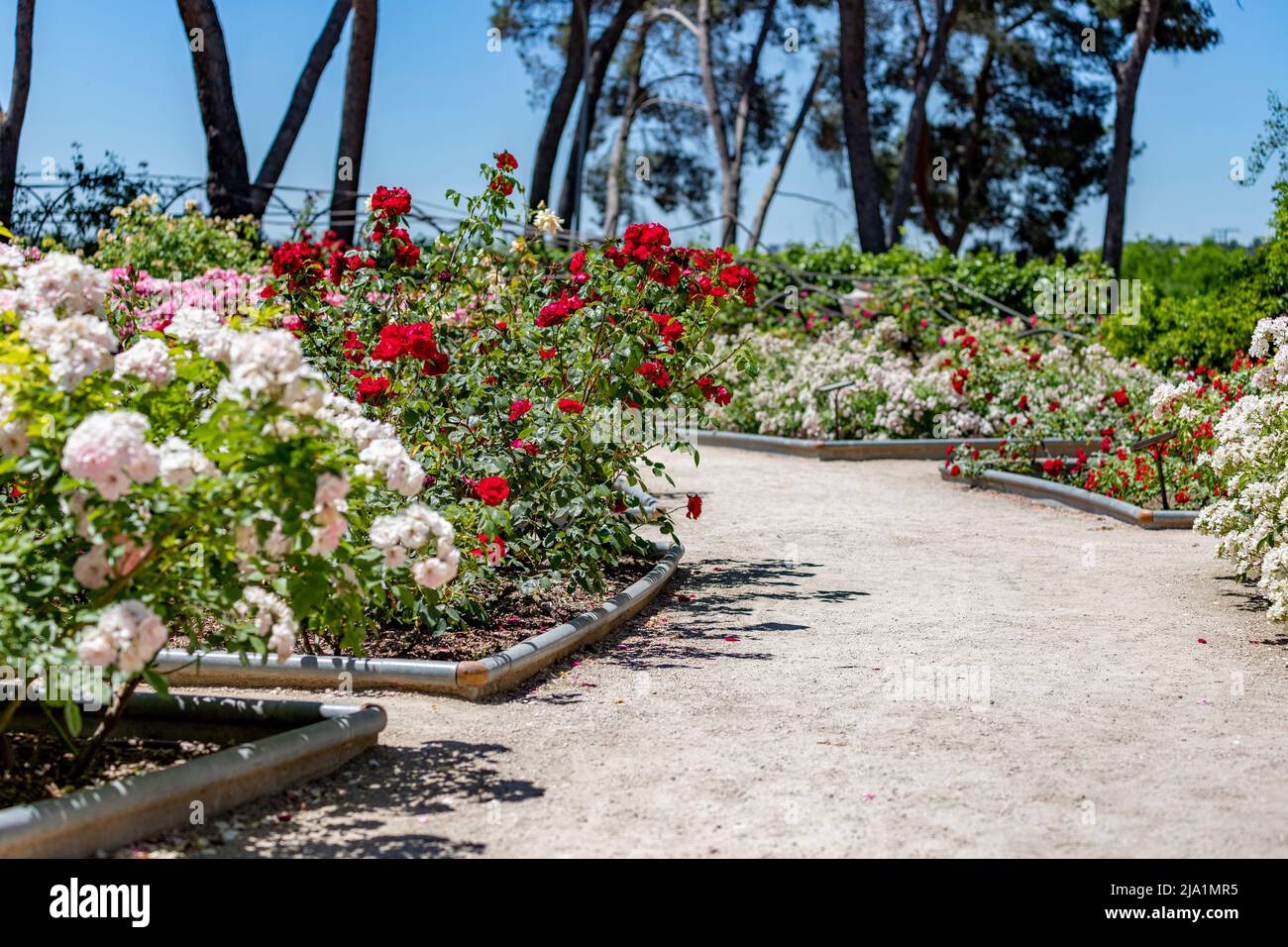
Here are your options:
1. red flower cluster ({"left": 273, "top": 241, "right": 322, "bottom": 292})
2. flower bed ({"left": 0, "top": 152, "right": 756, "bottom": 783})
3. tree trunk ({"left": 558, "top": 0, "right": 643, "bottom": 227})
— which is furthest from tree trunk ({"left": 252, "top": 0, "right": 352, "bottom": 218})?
Result: red flower cluster ({"left": 273, "top": 241, "right": 322, "bottom": 292})

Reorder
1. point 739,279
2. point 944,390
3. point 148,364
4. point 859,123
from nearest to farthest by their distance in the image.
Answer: point 148,364
point 739,279
point 944,390
point 859,123

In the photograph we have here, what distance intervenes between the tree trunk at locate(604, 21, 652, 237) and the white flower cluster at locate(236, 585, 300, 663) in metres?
31.7

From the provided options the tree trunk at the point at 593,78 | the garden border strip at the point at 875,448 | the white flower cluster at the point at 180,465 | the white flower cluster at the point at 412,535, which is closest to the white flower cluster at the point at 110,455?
the white flower cluster at the point at 180,465

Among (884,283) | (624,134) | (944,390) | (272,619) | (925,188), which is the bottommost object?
(272,619)

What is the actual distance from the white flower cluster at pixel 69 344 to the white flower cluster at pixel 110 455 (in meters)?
0.32

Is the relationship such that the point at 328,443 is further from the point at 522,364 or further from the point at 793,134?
the point at 793,134

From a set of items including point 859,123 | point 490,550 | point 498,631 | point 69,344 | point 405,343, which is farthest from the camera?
point 859,123

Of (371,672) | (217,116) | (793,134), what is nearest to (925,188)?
(793,134)

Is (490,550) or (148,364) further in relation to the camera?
(490,550)

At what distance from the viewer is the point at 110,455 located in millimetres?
3461

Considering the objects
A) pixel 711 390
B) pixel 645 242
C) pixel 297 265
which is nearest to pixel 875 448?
pixel 711 390

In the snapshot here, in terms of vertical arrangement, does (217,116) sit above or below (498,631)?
above

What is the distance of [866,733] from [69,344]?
314 centimetres

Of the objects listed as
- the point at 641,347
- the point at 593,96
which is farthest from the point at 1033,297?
the point at 641,347
